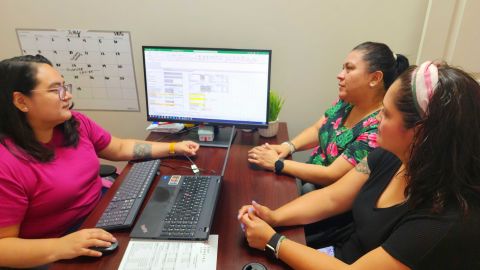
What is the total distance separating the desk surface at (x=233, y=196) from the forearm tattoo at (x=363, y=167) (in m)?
0.26

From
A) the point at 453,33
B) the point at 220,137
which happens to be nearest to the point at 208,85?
the point at 220,137

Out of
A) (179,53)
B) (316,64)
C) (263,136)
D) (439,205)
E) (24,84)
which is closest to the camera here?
(439,205)

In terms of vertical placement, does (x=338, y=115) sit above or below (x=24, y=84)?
below

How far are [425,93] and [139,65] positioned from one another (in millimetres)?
1664

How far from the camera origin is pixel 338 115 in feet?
5.37

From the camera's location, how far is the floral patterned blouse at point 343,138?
1329 millimetres

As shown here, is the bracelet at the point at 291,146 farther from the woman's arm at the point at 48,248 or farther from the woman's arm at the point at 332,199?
the woman's arm at the point at 48,248

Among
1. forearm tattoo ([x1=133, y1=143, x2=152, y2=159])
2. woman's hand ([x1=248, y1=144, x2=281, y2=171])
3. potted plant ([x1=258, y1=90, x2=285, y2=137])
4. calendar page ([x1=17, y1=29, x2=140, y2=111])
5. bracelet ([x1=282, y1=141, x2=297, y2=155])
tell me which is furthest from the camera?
calendar page ([x1=17, y1=29, x2=140, y2=111])

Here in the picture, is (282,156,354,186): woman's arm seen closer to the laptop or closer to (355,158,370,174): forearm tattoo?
(355,158,370,174): forearm tattoo

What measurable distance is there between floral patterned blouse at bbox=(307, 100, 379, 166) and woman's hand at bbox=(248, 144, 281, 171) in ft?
0.82

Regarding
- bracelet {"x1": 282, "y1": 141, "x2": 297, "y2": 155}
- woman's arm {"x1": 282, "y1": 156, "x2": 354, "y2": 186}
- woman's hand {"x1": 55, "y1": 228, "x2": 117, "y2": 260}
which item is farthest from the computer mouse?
bracelet {"x1": 282, "y1": 141, "x2": 297, "y2": 155}

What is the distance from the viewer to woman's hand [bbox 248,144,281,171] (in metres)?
1.45

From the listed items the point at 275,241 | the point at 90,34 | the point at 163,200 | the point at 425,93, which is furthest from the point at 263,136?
the point at 90,34

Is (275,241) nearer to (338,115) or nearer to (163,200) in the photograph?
(163,200)
